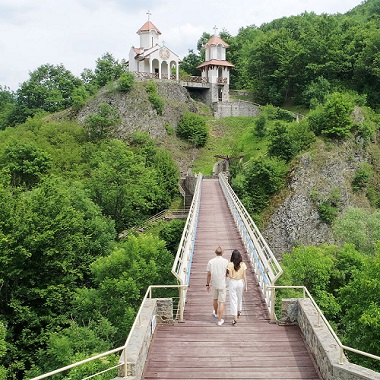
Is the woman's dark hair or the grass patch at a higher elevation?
the grass patch

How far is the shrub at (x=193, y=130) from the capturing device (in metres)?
47.3

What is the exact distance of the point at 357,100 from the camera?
4003 centimetres

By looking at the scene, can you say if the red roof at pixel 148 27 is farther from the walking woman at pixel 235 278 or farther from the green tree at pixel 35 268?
the walking woman at pixel 235 278

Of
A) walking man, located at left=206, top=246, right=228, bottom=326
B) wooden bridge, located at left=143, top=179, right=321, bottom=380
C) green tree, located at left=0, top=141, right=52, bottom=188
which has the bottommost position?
wooden bridge, located at left=143, top=179, right=321, bottom=380

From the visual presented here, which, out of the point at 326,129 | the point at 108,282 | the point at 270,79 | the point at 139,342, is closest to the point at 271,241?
the point at 326,129

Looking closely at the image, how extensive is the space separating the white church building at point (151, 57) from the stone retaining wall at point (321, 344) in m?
44.9

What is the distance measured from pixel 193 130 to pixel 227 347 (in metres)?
40.3

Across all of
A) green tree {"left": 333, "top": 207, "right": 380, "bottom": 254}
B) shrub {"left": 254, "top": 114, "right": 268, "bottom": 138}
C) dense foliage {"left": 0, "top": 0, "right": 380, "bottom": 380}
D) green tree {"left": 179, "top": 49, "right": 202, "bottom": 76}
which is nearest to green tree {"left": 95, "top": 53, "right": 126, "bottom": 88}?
dense foliage {"left": 0, "top": 0, "right": 380, "bottom": 380}

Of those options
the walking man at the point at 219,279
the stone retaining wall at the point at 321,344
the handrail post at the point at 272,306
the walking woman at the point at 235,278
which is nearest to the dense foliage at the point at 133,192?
the walking man at the point at 219,279

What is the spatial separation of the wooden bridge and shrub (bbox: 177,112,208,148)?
3680 centimetres

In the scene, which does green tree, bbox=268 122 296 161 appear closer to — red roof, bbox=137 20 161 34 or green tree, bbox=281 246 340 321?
green tree, bbox=281 246 340 321

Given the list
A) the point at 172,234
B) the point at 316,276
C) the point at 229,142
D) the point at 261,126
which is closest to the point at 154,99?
the point at 229,142

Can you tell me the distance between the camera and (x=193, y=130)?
1865 inches

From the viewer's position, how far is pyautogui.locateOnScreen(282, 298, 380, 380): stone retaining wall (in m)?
6.74
